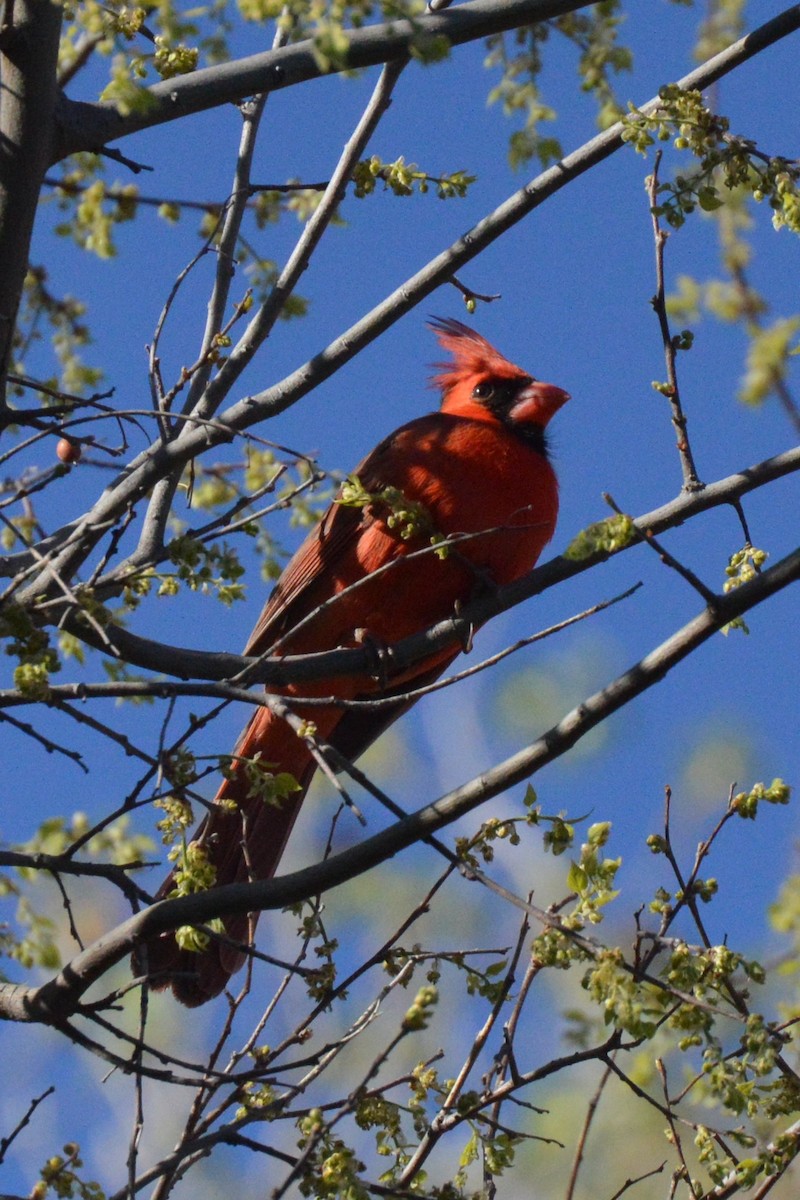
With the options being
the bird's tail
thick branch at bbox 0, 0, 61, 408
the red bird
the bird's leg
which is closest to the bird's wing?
the red bird

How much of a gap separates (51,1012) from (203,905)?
1.19ft

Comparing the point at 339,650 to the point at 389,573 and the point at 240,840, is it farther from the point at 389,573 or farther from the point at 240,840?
the point at 389,573

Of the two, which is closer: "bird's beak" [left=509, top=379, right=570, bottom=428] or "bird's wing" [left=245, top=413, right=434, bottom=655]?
"bird's wing" [left=245, top=413, right=434, bottom=655]

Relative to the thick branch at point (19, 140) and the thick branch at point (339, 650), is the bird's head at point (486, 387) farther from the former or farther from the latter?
the thick branch at point (19, 140)

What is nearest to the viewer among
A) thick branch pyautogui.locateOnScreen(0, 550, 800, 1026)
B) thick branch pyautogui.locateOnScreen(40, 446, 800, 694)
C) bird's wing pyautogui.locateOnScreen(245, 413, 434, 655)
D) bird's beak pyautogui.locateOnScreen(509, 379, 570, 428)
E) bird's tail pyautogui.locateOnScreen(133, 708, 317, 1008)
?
thick branch pyautogui.locateOnScreen(0, 550, 800, 1026)

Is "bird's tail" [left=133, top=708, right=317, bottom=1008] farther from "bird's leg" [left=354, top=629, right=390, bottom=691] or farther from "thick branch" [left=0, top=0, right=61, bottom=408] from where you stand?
"thick branch" [left=0, top=0, right=61, bottom=408]

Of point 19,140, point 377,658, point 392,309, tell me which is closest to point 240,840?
point 377,658

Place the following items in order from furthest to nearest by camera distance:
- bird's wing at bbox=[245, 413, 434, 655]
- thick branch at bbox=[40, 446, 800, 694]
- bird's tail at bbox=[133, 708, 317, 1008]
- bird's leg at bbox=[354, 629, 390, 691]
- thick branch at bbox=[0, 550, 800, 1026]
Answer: bird's wing at bbox=[245, 413, 434, 655] < bird's tail at bbox=[133, 708, 317, 1008] < bird's leg at bbox=[354, 629, 390, 691] < thick branch at bbox=[40, 446, 800, 694] < thick branch at bbox=[0, 550, 800, 1026]

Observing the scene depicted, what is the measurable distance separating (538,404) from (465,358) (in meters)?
0.42

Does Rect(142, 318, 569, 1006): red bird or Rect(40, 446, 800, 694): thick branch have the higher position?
Rect(142, 318, 569, 1006): red bird

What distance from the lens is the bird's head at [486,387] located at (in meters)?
4.20

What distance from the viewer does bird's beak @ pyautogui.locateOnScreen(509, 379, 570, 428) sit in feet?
13.7

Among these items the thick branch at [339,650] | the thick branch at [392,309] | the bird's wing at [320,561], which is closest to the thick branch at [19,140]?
the thick branch at [392,309]

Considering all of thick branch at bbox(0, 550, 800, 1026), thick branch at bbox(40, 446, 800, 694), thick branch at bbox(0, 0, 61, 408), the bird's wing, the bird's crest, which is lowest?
thick branch at bbox(0, 550, 800, 1026)
